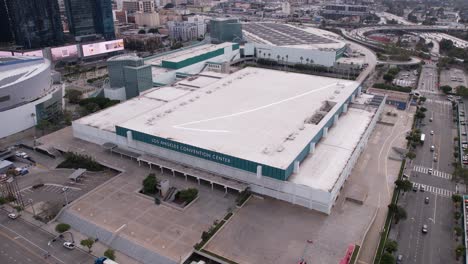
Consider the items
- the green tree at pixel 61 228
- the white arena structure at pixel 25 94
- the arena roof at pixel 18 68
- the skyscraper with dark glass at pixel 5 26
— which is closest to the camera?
the green tree at pixel 61 228

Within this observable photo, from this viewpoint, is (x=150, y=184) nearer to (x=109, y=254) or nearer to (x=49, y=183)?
(x=109, y=254)

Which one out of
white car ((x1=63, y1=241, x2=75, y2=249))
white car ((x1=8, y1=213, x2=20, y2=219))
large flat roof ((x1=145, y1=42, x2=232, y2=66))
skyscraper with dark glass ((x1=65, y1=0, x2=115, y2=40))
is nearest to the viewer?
white car ((x1=63, y1=241, x2=75, y2=249))

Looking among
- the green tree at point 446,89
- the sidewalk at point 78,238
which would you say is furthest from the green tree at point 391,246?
the green tree at point 446,89

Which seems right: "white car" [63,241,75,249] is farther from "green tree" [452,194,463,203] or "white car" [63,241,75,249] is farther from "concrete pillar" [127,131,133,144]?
"green tree" [452,194,463,203]

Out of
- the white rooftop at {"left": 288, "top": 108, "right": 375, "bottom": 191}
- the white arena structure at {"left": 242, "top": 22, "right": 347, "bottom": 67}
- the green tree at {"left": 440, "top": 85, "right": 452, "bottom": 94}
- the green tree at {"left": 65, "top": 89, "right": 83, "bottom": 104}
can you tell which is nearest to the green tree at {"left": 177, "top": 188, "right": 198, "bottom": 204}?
the white rooftop at {"left": 288, "top": 108, "right": 375, "bottom": 191}

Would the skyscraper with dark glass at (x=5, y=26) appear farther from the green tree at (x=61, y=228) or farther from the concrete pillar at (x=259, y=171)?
the concrete pillar at (x=259, y=171)

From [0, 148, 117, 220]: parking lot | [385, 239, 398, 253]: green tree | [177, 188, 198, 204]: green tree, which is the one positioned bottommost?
[0, 148, 117, 220]: parking lot
